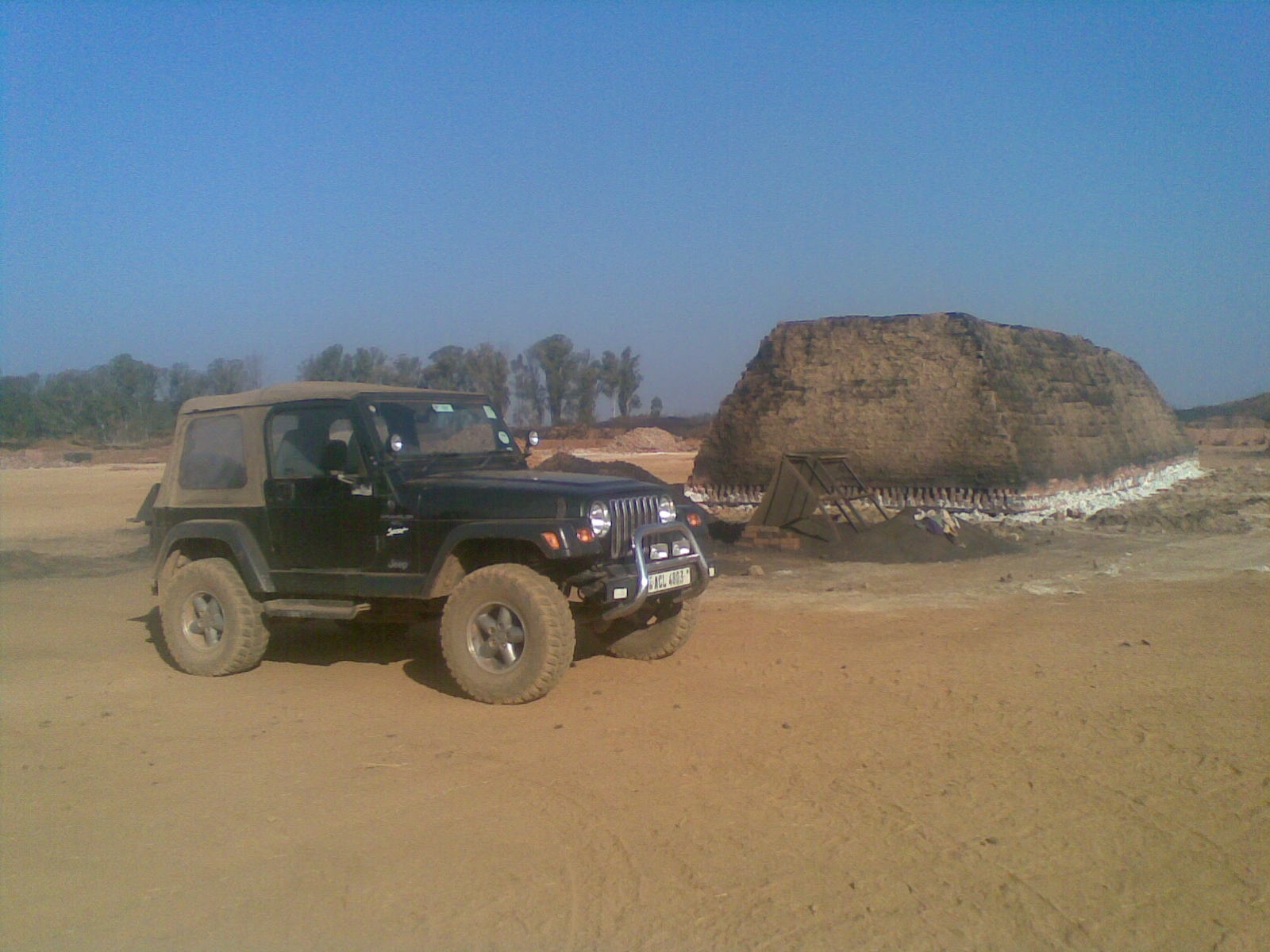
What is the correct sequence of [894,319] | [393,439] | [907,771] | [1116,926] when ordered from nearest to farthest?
[1116,926], [907,771], [393,439], [894,319]

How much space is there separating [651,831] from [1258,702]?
13.8 feet

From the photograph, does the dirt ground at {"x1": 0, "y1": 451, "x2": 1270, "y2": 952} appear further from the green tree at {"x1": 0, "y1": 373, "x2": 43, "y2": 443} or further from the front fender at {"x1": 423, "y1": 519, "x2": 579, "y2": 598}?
the green tree at {"x1": 0, "y1": 373, "x2": 43, "y2": 443}

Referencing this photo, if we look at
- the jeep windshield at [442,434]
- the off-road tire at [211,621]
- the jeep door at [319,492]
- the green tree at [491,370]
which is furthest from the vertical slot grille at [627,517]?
the green tree at [491,370]

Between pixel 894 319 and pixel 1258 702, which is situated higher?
pixel 894 319

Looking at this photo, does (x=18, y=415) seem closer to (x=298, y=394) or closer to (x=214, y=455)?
(x=214, y=455)

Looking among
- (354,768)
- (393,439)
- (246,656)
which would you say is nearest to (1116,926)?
(354,768)

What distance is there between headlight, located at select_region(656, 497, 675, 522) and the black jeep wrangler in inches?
0.5

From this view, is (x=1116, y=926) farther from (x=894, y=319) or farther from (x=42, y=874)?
(x=894, y=319)

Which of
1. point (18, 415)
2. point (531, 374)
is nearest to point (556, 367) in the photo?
point (531, 374)

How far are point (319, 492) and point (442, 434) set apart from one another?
102 cm

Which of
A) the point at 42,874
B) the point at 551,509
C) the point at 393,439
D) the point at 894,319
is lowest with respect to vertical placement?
the point at 42,874

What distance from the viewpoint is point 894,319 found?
18656mm

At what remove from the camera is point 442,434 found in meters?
7.77

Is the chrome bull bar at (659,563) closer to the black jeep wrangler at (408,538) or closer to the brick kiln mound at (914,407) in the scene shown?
the black jeep wrangler at (408,538)
